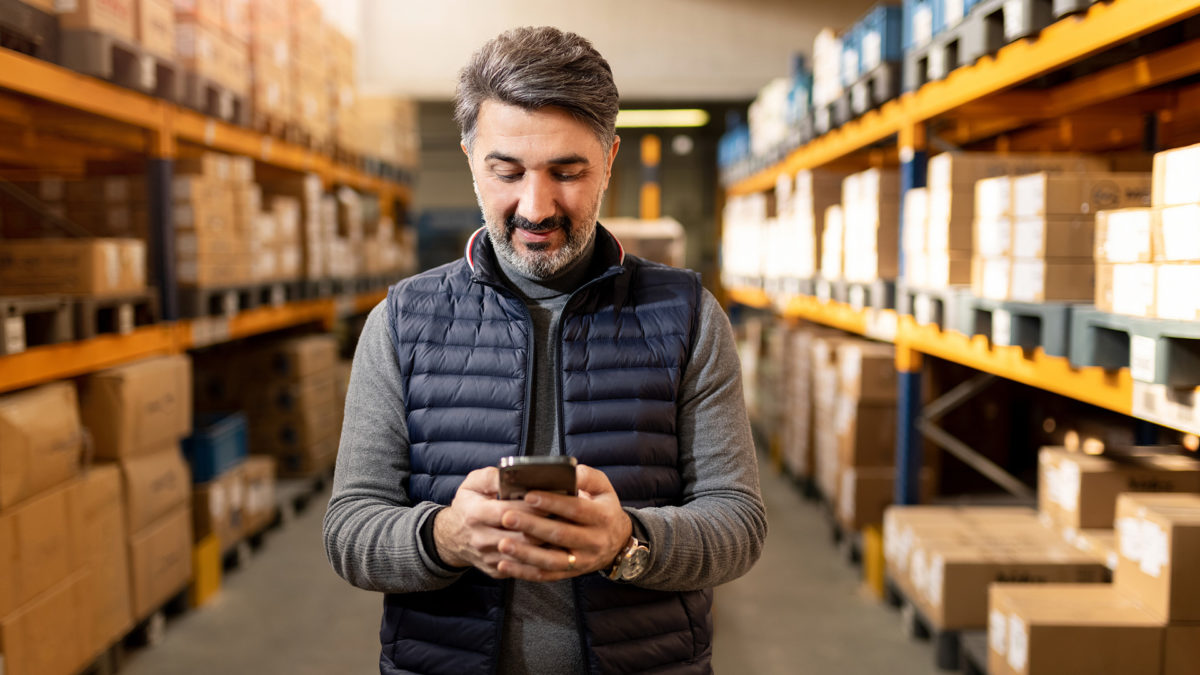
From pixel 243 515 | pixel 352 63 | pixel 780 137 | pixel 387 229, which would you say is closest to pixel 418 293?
pixel 243 515

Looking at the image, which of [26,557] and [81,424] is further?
[81,424]

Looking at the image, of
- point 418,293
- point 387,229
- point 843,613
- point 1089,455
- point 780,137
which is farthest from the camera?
point 387,229

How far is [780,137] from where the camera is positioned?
20.3 feet

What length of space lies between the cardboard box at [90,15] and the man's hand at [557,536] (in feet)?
8.99

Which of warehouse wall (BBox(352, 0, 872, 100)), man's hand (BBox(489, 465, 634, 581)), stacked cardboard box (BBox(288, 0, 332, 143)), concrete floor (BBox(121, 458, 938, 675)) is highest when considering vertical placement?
warehouse wall (BBox(352, 0, 872, 100))

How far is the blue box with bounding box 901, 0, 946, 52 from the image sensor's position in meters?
3.14

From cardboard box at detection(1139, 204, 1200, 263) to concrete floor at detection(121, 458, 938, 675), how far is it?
6.40 ft

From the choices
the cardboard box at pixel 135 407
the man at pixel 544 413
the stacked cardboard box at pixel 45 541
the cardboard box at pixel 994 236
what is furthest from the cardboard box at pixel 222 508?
the cardboard box at pixel 994 236

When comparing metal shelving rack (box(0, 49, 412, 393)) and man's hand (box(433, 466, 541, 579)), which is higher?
metal shelving rack (box(0, 49, 412, 393))

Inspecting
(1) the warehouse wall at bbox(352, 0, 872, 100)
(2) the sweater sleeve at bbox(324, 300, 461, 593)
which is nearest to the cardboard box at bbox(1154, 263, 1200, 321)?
(2) the sweater sleeve at bbox(324, 300, 461, 593)

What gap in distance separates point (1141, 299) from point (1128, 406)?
A: 0.25 meters

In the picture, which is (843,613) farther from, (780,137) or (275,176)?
(275,176)

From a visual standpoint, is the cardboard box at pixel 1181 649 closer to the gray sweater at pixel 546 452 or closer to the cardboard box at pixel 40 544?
the gray sweater at pixel 546 452

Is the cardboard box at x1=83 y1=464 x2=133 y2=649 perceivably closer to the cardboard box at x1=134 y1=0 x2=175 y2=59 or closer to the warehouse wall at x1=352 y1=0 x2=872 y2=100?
the cardboard box at x1=134 y1=0 x2=175 y2=59
